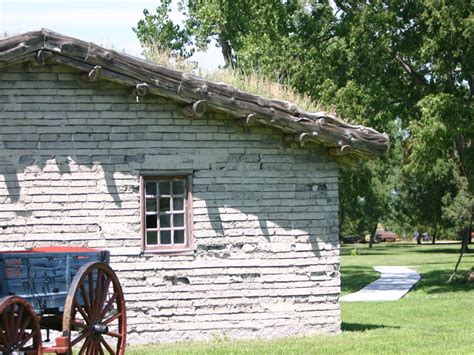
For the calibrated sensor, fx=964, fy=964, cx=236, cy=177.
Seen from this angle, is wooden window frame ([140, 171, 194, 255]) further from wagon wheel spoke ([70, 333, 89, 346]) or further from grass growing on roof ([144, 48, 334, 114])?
wagon wheel spoke ([70, 333, 89, 346])

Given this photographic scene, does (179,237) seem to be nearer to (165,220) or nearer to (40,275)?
(165,220)

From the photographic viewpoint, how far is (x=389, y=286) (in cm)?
3222

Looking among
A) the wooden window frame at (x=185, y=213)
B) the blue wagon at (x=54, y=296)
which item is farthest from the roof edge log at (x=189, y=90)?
the blue wagon at (x=54, y=296)

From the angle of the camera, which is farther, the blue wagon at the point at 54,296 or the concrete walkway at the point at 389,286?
the concrete walkway at the point at 389,286

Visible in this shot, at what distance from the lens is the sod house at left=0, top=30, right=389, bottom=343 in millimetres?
14883

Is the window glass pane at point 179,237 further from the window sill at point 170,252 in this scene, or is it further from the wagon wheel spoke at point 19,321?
the wagon wheel spoke at point 19,321

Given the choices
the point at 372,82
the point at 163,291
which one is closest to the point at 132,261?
the point at 163,291

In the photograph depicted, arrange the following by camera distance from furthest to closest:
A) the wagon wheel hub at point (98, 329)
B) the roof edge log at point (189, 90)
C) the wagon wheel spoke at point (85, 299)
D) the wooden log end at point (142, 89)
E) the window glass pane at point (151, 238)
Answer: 1. the window glass pane at point (151, 238)
2. the wooden log end at point (142, 89)
3. the roof edge log at point (189, 90)
4. the wagon wheel hub at point (98, 329)
5. the wagon wheel spoke at point (85, 299)

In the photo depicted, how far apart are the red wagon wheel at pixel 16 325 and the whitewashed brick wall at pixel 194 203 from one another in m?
5.04

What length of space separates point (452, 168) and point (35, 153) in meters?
37.5

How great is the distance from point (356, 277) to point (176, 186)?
2224cm

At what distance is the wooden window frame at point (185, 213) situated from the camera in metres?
15.2

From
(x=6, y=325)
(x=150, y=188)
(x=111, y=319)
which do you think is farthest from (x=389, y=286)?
(x=6, y=325)

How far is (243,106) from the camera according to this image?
15.0m
